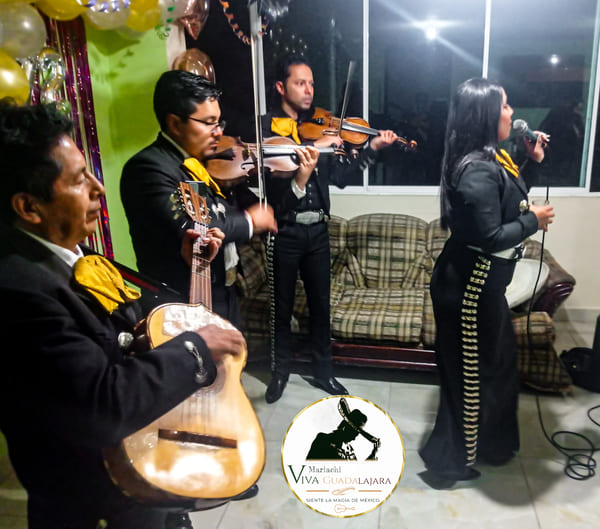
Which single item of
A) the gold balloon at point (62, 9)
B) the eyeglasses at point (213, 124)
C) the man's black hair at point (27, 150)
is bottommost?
the man's black hair at point (27, 150)

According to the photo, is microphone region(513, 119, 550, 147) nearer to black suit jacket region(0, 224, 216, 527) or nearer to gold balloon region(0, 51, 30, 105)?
black suit jacket region(0, 224, 216, 527)

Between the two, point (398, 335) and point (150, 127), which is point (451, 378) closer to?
point (398, 335)

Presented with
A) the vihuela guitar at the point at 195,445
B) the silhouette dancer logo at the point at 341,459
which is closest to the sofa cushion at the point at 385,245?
the silhouette dancer logo at the point at 341,459

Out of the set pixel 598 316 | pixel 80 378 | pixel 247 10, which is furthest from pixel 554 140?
pixel 80 378

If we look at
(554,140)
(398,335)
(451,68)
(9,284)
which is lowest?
(398,335)

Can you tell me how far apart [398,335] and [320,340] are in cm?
44

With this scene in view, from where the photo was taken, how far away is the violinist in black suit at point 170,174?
971 millimetres

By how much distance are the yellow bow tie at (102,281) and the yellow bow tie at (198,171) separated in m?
0.29

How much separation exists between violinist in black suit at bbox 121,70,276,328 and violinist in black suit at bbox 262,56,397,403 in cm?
25

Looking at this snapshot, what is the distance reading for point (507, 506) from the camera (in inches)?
58.1

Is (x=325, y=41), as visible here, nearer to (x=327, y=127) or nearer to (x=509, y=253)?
(x=327, y=127)

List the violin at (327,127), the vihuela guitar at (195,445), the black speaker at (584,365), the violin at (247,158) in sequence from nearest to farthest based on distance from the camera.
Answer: the vihuela guitar at (195,445), the violin at (247,158), the violin at (327,127), the black speaker at (584,365)

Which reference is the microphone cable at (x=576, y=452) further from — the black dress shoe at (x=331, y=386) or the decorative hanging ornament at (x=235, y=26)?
the decorative hanging ornament at (x=235, y=26)

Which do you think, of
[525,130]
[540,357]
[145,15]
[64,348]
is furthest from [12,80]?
[540,357]
